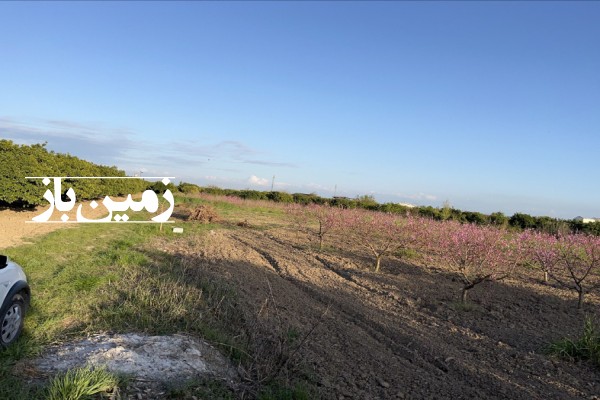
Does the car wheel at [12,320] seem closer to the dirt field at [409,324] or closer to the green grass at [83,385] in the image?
the green grass at [83,385]

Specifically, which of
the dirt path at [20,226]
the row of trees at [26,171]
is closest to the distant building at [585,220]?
the dirt path at [20,226]

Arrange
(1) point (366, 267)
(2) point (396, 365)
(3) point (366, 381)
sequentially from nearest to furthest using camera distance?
(3) point (366, 381)
(2) point (396, 365)
(1) point (366, 267)

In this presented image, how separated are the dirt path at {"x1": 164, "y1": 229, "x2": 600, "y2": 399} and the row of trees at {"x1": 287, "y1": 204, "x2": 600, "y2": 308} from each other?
0.57 m

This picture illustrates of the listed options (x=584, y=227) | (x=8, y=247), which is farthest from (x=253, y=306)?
(x=584, y=227)

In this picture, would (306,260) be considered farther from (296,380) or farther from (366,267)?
(296,380)

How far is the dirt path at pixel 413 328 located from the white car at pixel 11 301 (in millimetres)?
3087

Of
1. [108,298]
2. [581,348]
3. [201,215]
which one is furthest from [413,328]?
[201,215]

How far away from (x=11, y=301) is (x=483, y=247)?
7.33 metres

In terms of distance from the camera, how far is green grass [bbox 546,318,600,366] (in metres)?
5.59

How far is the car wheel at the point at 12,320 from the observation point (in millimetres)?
4268

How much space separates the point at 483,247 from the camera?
790cm

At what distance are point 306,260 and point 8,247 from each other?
7320mm

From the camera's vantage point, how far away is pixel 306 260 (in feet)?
A: 37.9

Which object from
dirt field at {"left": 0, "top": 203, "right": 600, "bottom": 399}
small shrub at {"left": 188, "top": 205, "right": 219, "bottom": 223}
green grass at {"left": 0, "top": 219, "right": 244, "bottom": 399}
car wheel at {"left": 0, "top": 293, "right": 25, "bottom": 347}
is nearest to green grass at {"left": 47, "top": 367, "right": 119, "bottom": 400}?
green grass at {"left": 0, "top": 219, "right": 244, "bottom": 399}
